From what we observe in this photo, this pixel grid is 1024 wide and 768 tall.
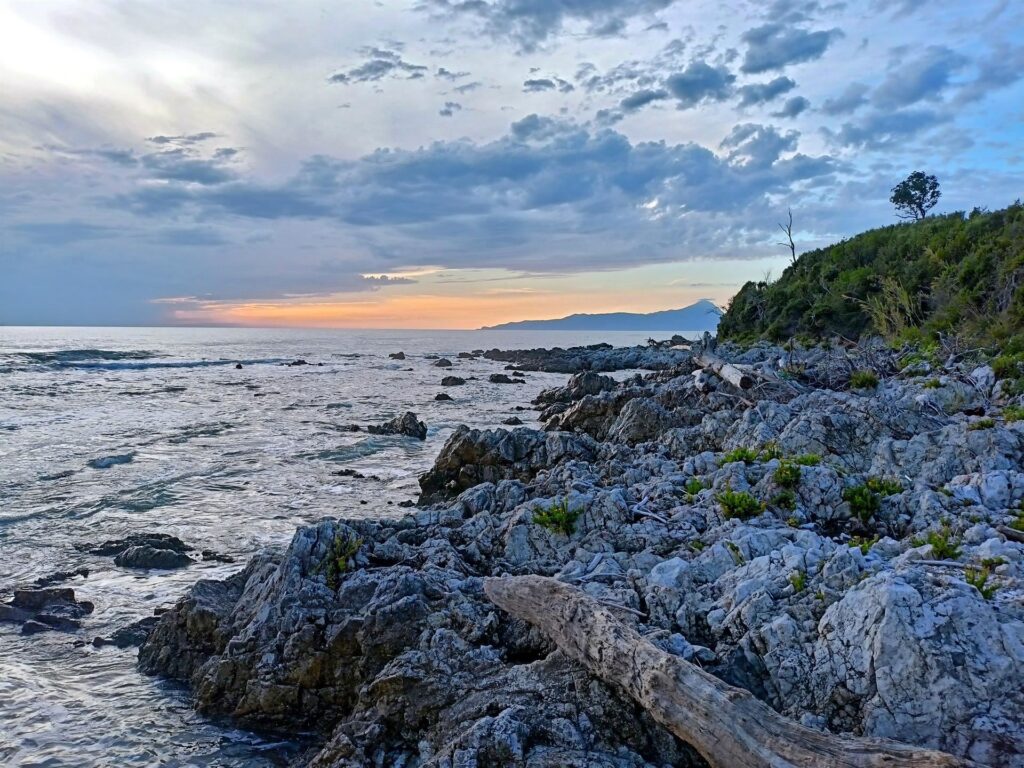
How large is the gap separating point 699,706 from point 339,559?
489cm

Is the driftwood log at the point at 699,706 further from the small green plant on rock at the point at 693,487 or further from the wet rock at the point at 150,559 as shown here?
the wet rock at the point at 150,559

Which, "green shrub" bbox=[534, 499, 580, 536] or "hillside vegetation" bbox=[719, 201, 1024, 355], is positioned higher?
"hillside vegetation" bbox=[719, 201, 1024, 355]

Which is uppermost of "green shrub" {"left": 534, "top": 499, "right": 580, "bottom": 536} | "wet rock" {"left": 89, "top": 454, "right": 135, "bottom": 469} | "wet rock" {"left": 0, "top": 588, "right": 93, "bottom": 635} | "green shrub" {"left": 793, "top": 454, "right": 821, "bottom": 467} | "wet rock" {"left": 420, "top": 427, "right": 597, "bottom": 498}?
"green shrub" {"left": 793, "top": 454, "right": 821, "bottom": 467}

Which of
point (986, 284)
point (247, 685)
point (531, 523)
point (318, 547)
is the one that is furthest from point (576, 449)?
point (986, 284)

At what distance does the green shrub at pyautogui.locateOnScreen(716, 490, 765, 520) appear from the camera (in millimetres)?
8180

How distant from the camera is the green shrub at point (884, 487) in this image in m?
8.43

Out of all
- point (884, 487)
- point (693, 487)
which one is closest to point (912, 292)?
point (884, 487)

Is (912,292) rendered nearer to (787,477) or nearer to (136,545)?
(787,477)

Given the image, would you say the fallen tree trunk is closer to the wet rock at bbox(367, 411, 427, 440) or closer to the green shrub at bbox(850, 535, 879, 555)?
the green shrub at bbox(850, 535, 879, 555)

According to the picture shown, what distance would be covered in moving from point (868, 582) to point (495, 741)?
327 centimetres

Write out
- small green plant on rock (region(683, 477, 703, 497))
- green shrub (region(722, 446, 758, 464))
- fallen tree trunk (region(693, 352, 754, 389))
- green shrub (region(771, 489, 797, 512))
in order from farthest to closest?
fallen tree trunk (region(693, 352, 754, 389)) → green shrub (region(722, 446, 758, 464)) → small green plant on rock (region(683, 477, 703, 497)) → green shrub (region(771, 489, 797, 512))

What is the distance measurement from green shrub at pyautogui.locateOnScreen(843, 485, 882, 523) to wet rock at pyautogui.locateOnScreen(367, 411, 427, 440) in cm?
2072

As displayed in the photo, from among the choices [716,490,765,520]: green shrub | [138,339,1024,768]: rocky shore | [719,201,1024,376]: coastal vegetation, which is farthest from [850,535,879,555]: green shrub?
[719,201,1024,376]: coastal vegetation

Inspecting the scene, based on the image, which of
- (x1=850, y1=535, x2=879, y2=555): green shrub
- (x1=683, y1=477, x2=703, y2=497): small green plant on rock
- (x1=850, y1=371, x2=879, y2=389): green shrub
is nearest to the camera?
(x1=850, y1=535, x2=879, y2=555): green shrub
